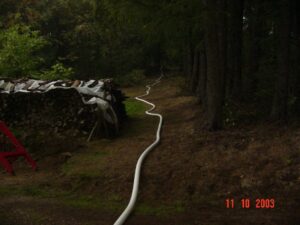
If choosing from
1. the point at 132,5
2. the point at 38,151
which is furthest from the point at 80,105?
the point at 132,5

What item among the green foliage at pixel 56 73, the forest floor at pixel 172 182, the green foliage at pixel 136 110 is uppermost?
the green foliage at pixel 56 73

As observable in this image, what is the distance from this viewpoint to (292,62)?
1027cm

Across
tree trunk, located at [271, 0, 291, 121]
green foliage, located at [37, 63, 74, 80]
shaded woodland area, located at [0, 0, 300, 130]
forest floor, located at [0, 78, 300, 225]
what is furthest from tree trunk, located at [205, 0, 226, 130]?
green foliage, located at [37, 63, 74, 80]

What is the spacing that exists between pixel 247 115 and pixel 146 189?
418cm

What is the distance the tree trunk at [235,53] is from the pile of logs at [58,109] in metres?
3.48

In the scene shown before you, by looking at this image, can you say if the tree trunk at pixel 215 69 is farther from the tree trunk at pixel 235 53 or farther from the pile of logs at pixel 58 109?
the pile of logs at pixel 58 109

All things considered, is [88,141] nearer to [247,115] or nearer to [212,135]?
[212,135]

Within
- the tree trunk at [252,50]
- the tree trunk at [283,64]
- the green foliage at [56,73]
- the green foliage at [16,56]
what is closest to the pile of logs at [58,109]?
the green foliage at [56,73]

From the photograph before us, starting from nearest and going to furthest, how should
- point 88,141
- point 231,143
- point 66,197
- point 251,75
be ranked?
point 66,197 → point 231,143 → point 88,141 → point 251,75

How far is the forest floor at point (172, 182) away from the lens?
442 cm

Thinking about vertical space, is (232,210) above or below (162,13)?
below

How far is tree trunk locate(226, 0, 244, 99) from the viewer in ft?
34.5
